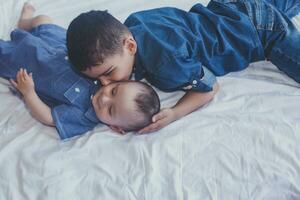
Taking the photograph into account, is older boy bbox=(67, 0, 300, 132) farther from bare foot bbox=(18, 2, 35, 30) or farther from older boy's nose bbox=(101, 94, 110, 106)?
bare foot bbox=(18, 2, 35, 30)

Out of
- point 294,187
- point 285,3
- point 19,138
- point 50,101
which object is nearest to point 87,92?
point 50,101

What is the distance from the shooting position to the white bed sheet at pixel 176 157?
92 centimetres

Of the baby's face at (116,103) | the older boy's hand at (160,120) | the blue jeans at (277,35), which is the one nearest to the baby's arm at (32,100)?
the baby's face at (116,103)

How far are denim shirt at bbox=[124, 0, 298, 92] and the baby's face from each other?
0.10 meters

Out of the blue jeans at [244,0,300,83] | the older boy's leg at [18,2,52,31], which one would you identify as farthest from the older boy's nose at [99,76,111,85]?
the blue jeans at [244,0,300,83]

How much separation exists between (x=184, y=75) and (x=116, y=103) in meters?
0.19

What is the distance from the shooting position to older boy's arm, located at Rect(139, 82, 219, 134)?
1043 mm

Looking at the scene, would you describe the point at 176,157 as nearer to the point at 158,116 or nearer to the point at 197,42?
the point at 158,116

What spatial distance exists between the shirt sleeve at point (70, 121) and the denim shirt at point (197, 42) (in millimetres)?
191

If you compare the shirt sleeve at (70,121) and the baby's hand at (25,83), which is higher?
the baby's hand at (25,83)

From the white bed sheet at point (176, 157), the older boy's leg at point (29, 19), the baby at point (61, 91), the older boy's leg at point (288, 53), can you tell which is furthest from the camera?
the older boy's leg at point (29, 19)

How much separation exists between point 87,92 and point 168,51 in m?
0.24

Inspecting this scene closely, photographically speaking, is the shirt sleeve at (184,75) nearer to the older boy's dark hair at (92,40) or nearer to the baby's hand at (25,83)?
the older boy's dark hair at (92,40)

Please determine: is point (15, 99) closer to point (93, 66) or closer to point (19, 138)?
point (19, 138)
